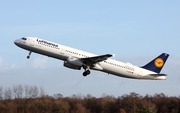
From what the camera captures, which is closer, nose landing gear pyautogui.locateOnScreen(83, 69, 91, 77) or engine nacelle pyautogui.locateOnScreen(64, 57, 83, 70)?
engine nacelle pyautogui.locateOnScreen(64, 57, 83, 70)

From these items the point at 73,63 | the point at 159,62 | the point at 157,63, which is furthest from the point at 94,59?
the point at 159,62

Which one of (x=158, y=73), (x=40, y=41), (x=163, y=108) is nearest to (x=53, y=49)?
(x=40, y=41)

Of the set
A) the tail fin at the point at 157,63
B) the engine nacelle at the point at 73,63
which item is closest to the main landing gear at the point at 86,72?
the engine nacelle at the point at 73,63

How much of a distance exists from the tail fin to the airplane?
0.33 meters

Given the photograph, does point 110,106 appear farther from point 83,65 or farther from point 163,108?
point 83,65

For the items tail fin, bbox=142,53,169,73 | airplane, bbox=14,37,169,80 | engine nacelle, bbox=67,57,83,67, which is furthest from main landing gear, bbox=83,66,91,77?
tail fin, bbox=142,53,169,73

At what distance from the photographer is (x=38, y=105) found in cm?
8831

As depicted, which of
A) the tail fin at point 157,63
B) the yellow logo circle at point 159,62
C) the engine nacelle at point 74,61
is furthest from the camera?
the yellow logo circle at point 159,62

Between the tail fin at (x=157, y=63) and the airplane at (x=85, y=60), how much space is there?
33cm

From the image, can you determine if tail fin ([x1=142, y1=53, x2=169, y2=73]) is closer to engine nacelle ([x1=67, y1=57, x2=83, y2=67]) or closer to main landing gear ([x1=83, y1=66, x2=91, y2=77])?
main landing gear ([x1=83, y1=66, x2=91, y2=77])

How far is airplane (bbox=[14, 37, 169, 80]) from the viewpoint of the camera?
2046 inches

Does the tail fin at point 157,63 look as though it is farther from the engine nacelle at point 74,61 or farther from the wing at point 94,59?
the engine nacelle at point 74,61

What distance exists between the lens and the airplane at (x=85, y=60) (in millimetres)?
51969

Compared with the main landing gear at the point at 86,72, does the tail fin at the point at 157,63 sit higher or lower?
higher
